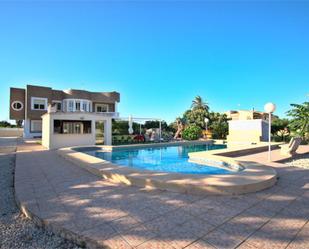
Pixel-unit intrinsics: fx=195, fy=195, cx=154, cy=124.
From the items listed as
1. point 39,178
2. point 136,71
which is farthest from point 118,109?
point 39,178

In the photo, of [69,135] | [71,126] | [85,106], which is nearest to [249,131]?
[69,135]

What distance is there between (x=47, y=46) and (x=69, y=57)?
3.03m

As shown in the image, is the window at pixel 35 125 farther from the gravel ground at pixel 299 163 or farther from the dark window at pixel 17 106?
the gravel ground at pixel 299 163

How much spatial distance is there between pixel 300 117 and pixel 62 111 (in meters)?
19.3

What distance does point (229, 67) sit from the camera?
22422 millimetres

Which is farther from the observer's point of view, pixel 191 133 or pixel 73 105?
pixel 73 105

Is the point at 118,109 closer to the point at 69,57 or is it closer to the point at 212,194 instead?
the point at 69,57

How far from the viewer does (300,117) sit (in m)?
14.5

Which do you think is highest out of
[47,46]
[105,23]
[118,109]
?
[105,23]

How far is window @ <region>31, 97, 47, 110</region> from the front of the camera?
2847 cm

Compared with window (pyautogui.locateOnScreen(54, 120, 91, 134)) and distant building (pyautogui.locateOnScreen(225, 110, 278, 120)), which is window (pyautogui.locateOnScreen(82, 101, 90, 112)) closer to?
window (pyautogui.locateOnScreen(54, 120, 91, 134))

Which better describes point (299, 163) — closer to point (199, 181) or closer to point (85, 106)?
point (199, 181)

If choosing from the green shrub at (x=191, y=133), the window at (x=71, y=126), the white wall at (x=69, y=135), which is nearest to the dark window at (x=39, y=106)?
the window at (x=71, y=126)

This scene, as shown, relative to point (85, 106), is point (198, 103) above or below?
above
